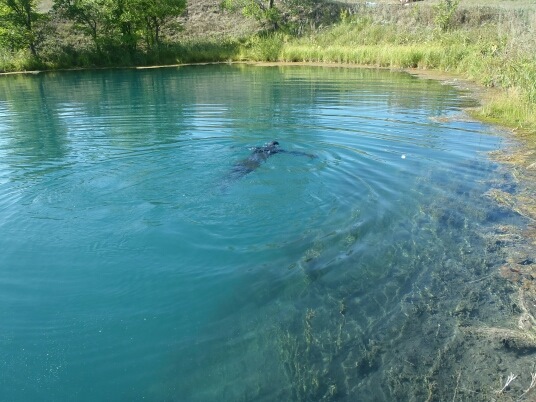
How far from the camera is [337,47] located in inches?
992

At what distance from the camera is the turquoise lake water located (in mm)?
3037

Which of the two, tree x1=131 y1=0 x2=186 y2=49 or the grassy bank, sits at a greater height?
tree x1=131 y1=0 x2=186 y2=49

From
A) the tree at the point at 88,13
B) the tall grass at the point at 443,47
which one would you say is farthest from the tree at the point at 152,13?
the tall grass at the point at 443,47

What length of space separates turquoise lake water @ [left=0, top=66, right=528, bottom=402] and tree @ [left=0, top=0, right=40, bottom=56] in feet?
71.9

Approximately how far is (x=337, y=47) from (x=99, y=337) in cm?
2471

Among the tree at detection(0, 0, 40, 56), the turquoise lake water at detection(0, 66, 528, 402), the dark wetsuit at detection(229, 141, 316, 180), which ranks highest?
the tree at detection(0, 0, 40, 56)

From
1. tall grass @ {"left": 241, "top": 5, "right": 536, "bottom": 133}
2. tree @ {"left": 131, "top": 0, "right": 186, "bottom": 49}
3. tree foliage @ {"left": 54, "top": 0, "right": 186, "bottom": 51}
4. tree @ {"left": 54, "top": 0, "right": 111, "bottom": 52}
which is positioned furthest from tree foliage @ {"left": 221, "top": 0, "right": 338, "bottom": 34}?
tree @ {"left": 54, "top": 0, "right": 111, "bottom": 52}

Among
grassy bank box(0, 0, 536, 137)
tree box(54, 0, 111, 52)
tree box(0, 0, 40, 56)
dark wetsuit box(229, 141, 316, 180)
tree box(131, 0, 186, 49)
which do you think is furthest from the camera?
tree box(131, 0, 186, 49)

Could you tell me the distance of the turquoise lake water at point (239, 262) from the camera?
3.04 m

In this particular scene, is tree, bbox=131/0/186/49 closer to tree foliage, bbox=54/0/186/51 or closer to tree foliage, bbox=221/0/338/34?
tree foliage, bbox=54/0/186/51

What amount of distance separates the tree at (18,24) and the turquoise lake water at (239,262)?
71.9 feet

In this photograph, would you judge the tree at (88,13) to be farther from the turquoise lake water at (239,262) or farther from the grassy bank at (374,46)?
the turquoise lake water at (239,262)

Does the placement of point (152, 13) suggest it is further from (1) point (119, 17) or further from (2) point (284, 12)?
(2) point (284, 12)

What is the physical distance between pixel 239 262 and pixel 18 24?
98.7 feet
